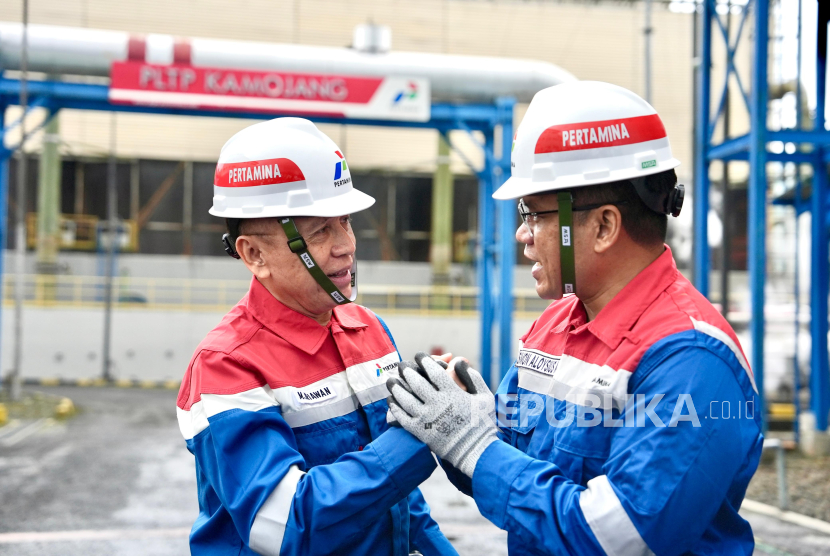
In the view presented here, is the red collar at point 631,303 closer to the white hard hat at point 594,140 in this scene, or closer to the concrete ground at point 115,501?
the white hard hat at point 594,140

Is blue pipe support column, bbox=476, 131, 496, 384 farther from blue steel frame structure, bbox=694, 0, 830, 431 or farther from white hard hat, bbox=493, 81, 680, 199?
white hard hat, bbox=493, 81, 680, 199

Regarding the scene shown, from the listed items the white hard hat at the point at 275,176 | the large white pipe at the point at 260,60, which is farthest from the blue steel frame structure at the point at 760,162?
the white hard hat at the point at 275,176

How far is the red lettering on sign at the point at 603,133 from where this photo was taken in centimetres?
164

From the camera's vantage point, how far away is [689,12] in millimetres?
19656

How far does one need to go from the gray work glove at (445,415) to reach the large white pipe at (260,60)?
319 inches

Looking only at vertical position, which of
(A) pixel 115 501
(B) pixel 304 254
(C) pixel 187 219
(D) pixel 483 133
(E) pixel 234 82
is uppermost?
(E) pixel 234 82

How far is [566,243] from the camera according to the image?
1691 mm

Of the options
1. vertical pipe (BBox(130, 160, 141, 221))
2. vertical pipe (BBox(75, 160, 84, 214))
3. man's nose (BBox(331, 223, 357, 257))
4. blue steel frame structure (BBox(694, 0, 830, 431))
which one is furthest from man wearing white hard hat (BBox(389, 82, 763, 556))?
vertical pipe (BBox(75, 160, 84, 214))

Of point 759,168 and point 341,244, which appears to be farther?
point 759,168

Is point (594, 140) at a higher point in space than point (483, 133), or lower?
lower

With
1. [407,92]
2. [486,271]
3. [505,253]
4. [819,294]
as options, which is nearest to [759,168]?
[819,294]

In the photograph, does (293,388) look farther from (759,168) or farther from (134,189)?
(134,189)

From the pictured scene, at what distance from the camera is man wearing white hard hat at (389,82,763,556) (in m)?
1.40

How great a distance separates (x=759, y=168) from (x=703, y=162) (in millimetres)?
1071
